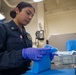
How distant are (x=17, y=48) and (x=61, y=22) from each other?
2.85 metres

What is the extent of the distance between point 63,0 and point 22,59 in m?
3.27

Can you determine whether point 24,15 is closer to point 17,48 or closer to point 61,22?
point 17,48

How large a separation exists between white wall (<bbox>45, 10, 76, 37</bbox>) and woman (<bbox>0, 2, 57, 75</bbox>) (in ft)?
8.48

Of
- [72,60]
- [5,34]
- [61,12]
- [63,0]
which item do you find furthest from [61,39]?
[5,34]

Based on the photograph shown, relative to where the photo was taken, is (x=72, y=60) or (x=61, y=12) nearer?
(x=72, y=60)

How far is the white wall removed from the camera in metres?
3.76

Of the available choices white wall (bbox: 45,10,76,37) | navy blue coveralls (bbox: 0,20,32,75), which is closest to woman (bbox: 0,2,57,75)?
navy blue coveralls (bbox: 0,20,32,75)

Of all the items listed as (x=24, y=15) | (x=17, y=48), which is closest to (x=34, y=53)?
(x=17, y=48)

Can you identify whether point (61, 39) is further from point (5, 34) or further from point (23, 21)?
point (5, 34)

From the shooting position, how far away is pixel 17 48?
3.74 ft

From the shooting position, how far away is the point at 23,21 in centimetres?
127

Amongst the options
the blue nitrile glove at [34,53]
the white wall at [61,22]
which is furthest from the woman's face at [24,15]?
the white wall at [61,22]

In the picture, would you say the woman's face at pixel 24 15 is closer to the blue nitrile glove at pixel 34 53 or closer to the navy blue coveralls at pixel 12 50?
the navy blue coveralls at pixel 12 50

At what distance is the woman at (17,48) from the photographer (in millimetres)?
923
